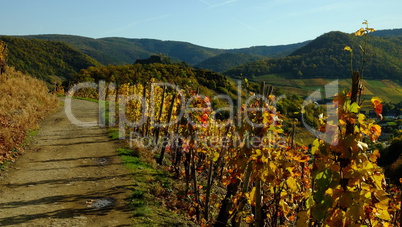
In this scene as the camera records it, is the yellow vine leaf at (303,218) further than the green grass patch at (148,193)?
No

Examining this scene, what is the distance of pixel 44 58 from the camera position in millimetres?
141250

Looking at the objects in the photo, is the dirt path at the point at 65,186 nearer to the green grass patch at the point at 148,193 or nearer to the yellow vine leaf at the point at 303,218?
the green grass patch at the point at 148,193

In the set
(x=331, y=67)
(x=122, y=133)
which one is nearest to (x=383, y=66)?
(x=331, y=67)

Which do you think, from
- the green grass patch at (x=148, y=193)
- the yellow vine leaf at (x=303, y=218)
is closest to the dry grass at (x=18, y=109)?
the green grass patch at (x=148, y=193)

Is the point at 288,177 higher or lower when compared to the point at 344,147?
lower

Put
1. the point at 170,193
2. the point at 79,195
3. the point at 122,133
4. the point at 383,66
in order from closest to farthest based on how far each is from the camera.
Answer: the point at 79,195 → the point at 170,193 → the point at 122,133 → the point at 383,66

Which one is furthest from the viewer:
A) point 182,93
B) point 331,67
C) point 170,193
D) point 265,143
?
point 331,67

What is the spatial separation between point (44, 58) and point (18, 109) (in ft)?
478

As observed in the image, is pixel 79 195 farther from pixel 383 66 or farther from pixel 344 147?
pixel 383 66

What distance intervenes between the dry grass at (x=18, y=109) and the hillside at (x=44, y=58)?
110094 mm

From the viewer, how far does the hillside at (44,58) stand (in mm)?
124000

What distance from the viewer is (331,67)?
19300 centimetres

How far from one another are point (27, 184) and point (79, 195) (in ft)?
5.18

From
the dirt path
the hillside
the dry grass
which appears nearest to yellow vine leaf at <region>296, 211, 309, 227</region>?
the dirt path
